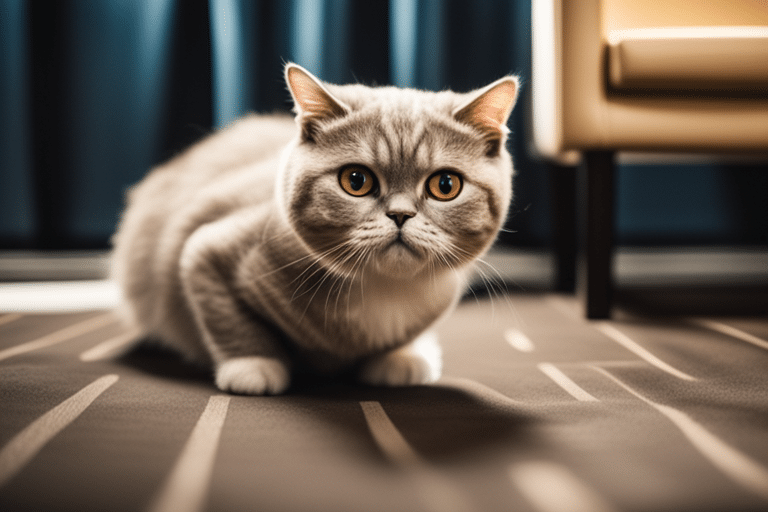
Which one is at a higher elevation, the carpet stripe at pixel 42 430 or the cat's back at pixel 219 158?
the cat's back at pixel 219 158

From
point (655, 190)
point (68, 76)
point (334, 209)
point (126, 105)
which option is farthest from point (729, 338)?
point (68, 76)

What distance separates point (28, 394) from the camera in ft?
2.80

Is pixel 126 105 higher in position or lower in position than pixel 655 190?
higher

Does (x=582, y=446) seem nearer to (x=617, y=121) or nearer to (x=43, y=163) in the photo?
(x=617, y=121)

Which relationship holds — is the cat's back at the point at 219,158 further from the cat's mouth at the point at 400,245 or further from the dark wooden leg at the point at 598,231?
the dark wooden leg at the point at 598,231

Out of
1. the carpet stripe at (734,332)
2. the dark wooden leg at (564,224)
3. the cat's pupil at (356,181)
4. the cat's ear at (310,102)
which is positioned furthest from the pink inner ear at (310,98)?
the dark wooden leg at (564,224)

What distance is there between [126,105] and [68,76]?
0.20m

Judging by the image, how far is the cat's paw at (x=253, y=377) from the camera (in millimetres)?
880

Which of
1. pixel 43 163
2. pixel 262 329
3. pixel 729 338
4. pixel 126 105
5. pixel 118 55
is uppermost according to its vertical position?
pixel 118 55

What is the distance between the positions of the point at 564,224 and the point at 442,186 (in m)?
1.14

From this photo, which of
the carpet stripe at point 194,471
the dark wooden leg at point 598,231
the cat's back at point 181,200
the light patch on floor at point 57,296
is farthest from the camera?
the light patch on floor at point 57,296

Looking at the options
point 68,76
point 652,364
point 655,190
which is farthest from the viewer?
point 655,190

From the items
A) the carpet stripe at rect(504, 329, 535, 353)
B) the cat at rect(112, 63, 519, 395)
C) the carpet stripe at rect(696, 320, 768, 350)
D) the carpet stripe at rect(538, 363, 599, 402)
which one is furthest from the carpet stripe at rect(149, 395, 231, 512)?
the carpet stripe at rect(696, 320, 768, 350)

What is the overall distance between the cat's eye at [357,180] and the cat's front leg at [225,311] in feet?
0.72
